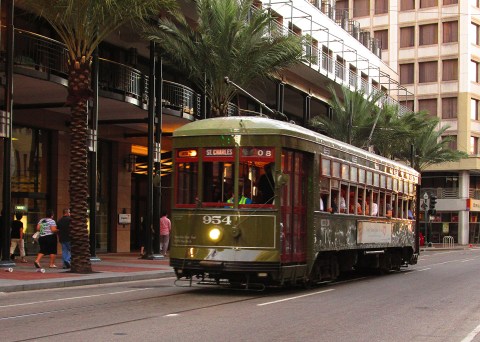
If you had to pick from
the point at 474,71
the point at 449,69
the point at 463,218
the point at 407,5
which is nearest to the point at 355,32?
the point at 449,69

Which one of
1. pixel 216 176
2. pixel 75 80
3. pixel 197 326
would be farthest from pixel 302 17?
pixel 197 326

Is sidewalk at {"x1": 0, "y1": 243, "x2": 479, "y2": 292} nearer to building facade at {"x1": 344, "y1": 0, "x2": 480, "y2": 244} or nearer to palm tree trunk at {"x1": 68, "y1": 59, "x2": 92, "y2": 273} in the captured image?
palm tree trunk at {"x1": 68, "y1": 59, "x2": 92, "y2": 273}

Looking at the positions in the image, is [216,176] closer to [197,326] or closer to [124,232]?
[197,326]

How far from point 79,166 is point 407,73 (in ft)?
201

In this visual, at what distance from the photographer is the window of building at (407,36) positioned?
7688cm

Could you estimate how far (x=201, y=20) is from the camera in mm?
27484

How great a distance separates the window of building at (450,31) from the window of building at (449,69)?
2.12m

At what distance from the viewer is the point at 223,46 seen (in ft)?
89.8

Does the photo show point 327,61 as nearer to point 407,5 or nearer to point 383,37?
point 383,37

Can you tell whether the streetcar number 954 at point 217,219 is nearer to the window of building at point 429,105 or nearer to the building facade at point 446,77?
the building facade at point 446,77

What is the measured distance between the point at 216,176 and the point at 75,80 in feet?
25.2

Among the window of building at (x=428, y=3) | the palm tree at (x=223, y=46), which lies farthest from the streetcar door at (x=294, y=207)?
the window of building at (x=428, y=3)

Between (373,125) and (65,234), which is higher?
(373,125)

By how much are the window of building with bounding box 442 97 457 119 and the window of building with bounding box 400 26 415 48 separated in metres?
7.01
